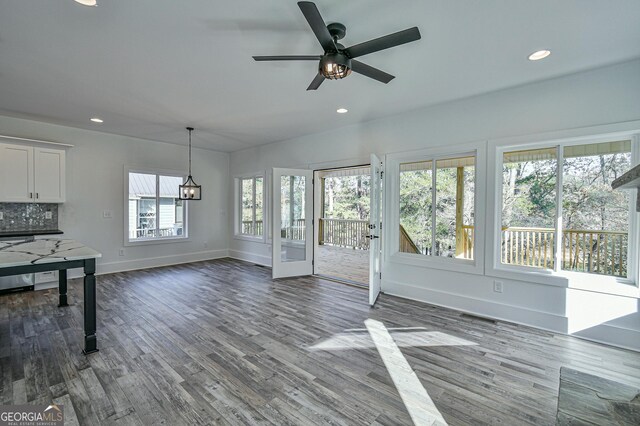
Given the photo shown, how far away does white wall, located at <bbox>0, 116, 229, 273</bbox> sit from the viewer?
200 inches

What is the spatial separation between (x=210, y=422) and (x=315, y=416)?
2.20 ft

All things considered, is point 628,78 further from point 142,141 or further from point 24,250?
point 142,141

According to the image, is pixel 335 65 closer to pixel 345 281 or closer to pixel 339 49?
pixel 339 49

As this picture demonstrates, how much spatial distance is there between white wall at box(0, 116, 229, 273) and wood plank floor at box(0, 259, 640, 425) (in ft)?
5.70

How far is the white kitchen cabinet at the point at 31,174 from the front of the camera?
4.27 metres

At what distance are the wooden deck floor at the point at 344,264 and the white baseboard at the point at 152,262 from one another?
2741mm

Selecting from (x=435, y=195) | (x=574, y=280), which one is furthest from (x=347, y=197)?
(x=574, y=280)

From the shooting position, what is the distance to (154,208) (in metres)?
6.25

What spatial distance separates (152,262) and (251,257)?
6.91 ft

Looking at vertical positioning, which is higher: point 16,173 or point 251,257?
point 16,173

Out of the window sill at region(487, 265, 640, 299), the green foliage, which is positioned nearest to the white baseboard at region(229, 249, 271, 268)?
the window sill at region(487, 265, 640, 299)

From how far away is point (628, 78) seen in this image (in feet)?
9.00

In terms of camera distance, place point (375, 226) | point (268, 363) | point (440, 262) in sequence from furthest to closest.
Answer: point (375, 226) → point (440, 262) → point (268, 363)

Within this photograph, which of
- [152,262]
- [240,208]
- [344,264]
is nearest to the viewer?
[152,262]
